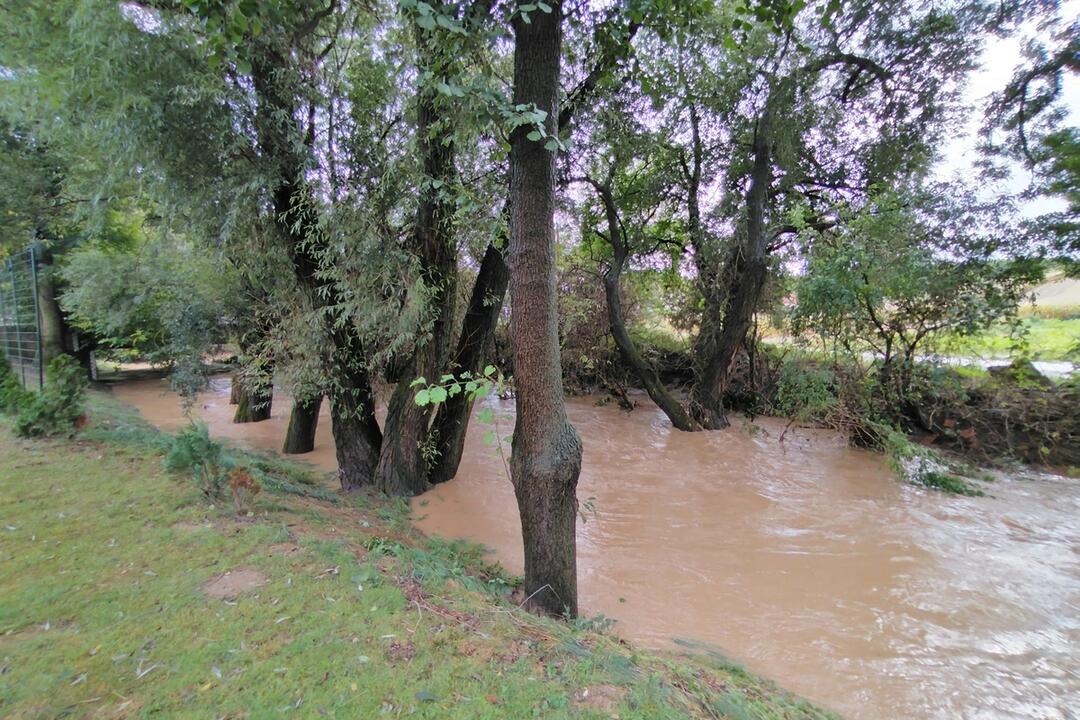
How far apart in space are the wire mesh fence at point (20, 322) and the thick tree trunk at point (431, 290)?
5.04 meters

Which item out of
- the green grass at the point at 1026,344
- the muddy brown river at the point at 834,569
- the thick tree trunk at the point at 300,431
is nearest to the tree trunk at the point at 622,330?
the muddy brown river at the point at 834,569

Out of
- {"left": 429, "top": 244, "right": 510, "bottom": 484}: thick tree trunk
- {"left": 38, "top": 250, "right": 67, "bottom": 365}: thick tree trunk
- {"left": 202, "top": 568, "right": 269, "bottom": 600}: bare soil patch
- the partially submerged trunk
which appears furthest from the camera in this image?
{"left": 38, "top": 250, "right": 67, "bottom": 365}: thick tree trunk

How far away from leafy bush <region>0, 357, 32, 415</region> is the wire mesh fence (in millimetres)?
265

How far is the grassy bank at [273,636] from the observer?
1878 mm

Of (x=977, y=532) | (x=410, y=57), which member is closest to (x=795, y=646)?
(x=977, y=532)

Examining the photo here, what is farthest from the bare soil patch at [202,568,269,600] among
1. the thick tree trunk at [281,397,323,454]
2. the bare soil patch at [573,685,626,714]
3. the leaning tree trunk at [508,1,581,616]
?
the thick tree trunk at [281,397,323,454]

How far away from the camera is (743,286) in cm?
912

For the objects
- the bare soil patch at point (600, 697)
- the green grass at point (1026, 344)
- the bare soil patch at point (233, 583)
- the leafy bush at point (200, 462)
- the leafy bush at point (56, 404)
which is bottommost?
the bare soil patch at point (600, 697)

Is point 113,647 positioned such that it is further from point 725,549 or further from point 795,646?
point 725,549

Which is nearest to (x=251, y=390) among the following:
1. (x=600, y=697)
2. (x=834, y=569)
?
(x=600, y=697)

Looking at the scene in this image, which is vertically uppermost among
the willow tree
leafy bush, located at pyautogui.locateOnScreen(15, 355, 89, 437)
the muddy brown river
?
the willow tree

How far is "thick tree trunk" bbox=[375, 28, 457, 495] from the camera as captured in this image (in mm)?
4664

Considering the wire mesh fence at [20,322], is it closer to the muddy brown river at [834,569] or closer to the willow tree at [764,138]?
the muddy brown river at [834,569]

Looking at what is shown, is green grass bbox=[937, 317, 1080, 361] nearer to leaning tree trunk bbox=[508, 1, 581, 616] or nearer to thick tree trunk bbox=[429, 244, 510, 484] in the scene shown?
thick tree trunk bbox=[429, 244, 510, 484]
